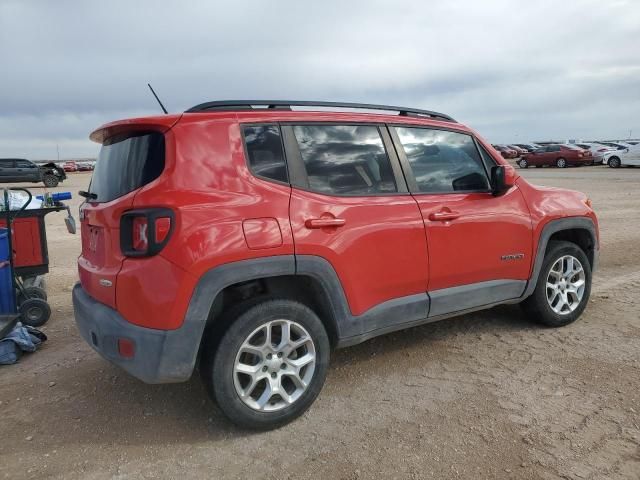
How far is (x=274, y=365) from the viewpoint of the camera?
9.64 ft

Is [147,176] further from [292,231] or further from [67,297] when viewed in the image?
[67,297]

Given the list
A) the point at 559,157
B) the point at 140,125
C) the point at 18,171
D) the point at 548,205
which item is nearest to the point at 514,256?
the point at 548,205

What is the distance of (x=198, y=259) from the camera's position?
2.63m

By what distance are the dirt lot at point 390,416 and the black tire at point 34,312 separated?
604mm

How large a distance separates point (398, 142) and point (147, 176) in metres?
1.73

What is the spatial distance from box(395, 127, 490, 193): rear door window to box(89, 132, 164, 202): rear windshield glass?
66.6 inches

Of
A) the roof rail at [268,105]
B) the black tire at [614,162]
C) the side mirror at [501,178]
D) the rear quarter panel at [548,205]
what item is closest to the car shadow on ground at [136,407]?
the rear quarter panel at [548,205]

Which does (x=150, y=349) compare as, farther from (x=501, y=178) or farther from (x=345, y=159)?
(x=501, y=178)

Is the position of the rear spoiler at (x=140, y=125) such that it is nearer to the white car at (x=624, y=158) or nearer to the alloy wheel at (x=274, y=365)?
the alloy wheel at (x=274, y=365)

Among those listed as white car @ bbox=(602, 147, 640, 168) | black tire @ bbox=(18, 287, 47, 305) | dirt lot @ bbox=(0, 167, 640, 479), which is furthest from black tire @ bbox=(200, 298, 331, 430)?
white car @ bbox=(602, 147, 640, 168)

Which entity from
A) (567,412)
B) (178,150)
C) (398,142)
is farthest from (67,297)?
(567,412)

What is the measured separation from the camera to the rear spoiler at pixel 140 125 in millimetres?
2791

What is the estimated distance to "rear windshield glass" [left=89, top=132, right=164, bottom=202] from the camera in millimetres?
2754

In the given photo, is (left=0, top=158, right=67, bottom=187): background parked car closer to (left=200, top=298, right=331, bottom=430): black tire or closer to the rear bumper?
the rear bumper
